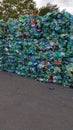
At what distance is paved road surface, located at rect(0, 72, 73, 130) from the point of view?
15.9 ft

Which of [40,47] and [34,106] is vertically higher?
[40,47]

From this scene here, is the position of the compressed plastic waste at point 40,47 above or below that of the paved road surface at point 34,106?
above

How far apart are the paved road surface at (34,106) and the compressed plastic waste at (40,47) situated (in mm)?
626

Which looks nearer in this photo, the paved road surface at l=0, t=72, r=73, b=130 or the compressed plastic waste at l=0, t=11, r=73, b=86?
the paved road surface at l=0, t=72, r=73, b=130

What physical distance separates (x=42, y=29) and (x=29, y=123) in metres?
4.96

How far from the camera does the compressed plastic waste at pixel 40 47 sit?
8562mm

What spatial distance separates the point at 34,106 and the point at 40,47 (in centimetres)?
374

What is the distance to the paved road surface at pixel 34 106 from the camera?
4840 mm

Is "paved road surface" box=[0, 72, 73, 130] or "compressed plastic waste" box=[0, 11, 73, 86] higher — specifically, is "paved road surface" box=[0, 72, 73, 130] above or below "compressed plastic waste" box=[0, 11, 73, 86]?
below

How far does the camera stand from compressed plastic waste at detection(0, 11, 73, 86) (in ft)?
28.1

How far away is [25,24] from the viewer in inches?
385

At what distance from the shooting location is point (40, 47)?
9352mm

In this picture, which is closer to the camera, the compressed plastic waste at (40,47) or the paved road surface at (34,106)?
the paved road surface at (34,106)

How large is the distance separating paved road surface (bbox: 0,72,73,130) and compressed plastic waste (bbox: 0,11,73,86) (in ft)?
2.05
